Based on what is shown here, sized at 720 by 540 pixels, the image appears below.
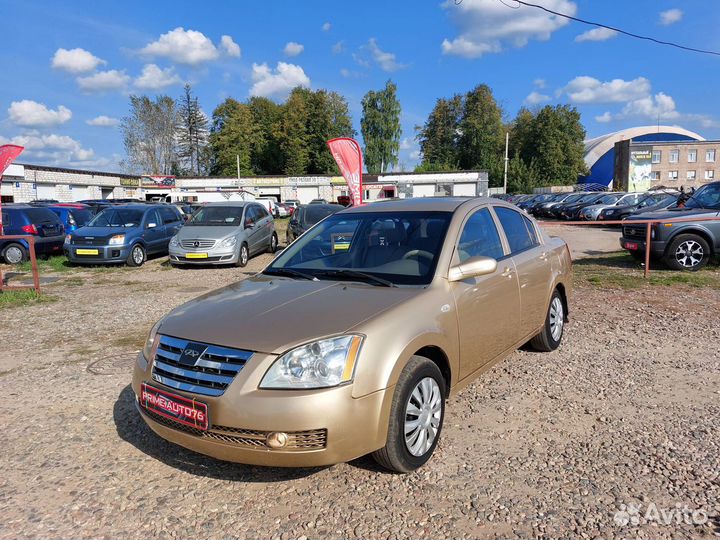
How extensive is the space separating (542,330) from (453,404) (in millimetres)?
1605

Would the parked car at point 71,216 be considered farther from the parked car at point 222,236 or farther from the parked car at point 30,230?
the parked car at point 222,236

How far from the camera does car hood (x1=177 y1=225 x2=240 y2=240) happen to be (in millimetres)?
13352

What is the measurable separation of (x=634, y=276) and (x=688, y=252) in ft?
4.88

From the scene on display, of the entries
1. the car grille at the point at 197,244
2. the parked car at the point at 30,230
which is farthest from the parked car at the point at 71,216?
the car grille at the point at 197,244

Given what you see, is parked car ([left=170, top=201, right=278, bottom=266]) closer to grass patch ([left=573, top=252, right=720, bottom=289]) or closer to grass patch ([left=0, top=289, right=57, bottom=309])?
grass patch ([left=0, top=289, right=57, bottom=309])

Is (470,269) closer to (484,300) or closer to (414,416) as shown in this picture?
(484,300)

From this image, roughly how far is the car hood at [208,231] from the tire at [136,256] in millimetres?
1552

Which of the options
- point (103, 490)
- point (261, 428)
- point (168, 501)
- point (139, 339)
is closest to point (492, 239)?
point (261, 428)

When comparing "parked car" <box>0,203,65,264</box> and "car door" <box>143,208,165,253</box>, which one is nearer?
"parked car" <box>0,203,65,264</box>

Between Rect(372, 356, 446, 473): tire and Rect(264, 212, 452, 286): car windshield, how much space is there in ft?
2.26

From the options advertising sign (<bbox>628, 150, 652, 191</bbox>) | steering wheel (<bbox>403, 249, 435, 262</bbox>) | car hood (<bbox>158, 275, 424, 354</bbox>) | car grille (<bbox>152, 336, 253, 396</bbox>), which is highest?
advertising sign (<bbox>628, 150, 652, 191</bbox>)

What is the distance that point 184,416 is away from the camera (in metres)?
→ 2.94

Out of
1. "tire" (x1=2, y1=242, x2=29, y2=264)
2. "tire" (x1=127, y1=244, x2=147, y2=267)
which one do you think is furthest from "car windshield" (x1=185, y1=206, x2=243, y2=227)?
"tire" (x1=2, y1=242, x2=29, y2=264)

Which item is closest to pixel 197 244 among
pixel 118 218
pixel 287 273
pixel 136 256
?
pixel 136 256
